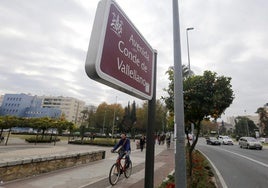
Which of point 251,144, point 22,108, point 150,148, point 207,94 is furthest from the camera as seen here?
point 22,108

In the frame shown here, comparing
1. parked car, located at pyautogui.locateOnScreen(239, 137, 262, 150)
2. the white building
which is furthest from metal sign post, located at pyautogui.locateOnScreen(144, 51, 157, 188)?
the white building

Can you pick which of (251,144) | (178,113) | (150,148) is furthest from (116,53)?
(251,144)

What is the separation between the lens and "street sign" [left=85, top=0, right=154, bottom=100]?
63.4 inches

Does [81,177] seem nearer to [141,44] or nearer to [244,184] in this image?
[244,184]

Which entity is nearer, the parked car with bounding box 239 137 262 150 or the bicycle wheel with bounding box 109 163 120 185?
the bicycle wheel with bounding box 109 163 120 185

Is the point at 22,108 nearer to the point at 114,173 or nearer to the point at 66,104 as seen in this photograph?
the point at 66,104

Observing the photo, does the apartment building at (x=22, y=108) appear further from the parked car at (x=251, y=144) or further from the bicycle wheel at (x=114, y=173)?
the bicycle wheel at (x=114, y=173)

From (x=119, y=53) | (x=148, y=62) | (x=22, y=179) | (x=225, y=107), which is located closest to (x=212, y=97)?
(x=225, y=107)

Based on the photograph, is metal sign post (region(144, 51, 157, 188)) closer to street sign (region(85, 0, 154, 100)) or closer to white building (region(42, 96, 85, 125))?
street sign (region(85, 0, 154, 100))

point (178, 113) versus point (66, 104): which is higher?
point (66, 104)

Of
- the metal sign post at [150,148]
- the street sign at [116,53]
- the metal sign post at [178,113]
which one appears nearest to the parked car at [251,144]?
the metal sign post at [178,113]

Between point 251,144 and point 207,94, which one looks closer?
point 207,94

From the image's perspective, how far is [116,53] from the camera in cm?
184

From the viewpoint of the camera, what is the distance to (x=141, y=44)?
246 cm
